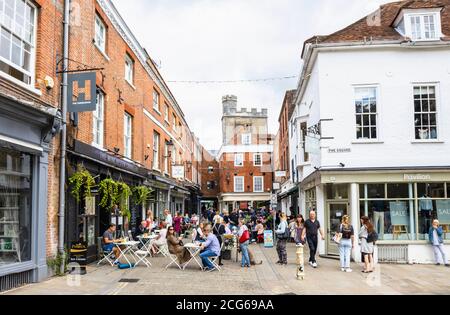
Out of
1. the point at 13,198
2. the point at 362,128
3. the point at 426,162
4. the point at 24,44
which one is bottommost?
the point at 13,198

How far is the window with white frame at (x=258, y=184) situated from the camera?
51013 millimetres

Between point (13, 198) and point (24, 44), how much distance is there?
3510 millimetres

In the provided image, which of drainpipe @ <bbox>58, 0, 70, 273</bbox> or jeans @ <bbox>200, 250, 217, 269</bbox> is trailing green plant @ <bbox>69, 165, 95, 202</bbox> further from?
jeans @ <bbox>200, 250, 217, 269</bbox>

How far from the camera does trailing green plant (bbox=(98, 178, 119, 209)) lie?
12836 millimetres

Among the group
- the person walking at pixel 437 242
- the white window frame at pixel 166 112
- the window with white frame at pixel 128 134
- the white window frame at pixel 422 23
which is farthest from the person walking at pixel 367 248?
the white window frame at pixel 166 112

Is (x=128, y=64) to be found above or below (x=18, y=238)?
above

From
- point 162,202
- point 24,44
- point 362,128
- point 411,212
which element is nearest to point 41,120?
point 24,44

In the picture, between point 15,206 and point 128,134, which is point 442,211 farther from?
point 15,206

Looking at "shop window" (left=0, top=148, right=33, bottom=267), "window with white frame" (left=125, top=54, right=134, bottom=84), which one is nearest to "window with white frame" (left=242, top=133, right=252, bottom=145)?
"window with white frame" (left=125, top=54, right=134, bottom=84)

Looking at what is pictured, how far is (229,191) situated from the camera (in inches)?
2016

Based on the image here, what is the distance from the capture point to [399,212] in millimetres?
14641

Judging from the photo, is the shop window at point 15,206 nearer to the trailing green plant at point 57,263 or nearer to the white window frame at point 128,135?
the trailing green plant at point 57,263

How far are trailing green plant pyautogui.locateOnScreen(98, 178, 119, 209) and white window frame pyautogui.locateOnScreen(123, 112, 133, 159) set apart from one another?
380 centimetres
